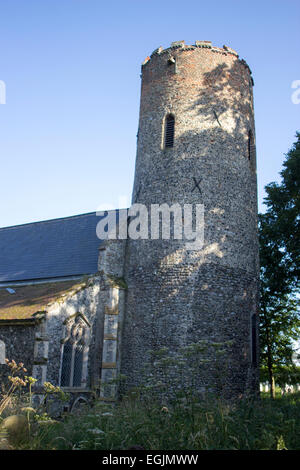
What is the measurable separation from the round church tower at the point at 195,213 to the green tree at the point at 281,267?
4.62 ft

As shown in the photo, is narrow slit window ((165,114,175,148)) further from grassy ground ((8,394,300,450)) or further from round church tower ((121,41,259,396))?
grassy ground ((8,394,300,450))

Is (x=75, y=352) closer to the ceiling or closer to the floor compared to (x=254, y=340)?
closer to the floor

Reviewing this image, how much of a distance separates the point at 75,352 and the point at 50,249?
674 cm

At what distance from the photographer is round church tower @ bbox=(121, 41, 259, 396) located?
14758 millimetres

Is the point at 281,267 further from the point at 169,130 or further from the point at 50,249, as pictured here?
the point at 50,249

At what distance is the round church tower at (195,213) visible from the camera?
1476 centimetres

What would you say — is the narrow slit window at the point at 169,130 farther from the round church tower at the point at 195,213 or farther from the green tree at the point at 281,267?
the green tree at the point at 281,267

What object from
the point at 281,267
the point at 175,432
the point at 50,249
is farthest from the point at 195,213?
the point at 175,432

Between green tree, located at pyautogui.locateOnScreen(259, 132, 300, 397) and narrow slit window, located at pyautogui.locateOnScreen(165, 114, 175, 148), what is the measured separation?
4.53 metres

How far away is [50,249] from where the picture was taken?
67.6ft

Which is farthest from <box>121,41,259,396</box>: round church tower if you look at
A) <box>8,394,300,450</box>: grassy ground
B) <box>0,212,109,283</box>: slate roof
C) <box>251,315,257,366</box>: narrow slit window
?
<box>8,394,300,450</box>: grassy ground

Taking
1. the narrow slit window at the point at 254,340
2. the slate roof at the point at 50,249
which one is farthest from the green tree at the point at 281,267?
the slate roof at the point at 50,249

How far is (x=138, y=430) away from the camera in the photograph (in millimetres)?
6969
